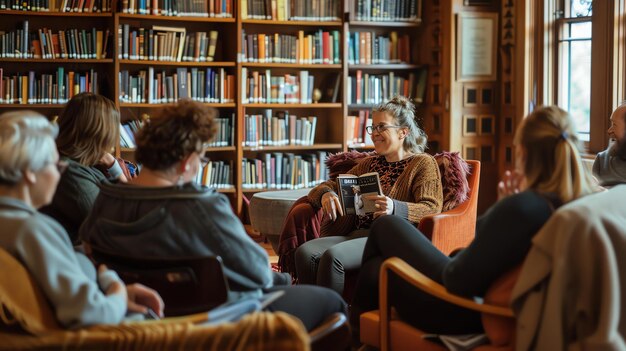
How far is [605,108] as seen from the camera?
6.37 meters

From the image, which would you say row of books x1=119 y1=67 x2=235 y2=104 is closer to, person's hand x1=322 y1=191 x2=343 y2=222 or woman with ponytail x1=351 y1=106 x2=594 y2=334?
person's hand x1=322 y1=191 x2=343 y2=222

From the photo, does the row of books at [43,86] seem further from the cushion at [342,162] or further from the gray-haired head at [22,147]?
the gray-haired head at [22,147]

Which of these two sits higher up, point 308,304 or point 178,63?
point 178,63

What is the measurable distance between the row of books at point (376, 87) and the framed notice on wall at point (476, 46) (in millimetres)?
544

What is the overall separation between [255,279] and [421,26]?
553cm

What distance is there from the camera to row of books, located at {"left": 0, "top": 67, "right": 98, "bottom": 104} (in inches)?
267

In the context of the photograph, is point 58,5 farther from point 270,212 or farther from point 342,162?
point 342,162

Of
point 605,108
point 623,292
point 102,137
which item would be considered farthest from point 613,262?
point 605,108

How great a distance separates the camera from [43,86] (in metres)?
6.84

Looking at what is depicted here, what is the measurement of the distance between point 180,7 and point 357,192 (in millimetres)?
3516

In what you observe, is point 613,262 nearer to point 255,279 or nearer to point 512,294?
point 512,294

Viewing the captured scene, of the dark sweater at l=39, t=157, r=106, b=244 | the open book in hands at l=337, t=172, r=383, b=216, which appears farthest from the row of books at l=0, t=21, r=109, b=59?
the dark sweater at l=39, t=157, r=106, b=244

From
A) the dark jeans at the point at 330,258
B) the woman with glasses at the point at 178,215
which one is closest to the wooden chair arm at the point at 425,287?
the woman with glasses at the point at 178,215

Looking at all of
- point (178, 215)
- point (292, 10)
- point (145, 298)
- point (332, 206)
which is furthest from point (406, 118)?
point (292, 10)
